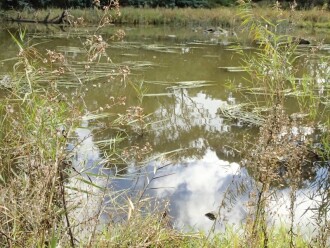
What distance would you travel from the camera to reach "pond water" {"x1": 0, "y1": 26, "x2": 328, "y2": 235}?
293 centimetres

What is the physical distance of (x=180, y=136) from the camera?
4.31 metres

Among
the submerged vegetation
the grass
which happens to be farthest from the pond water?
the grass

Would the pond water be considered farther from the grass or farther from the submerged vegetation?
the grass

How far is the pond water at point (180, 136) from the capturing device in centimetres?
293

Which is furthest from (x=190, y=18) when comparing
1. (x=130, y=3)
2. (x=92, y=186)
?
(x=92, y=186)

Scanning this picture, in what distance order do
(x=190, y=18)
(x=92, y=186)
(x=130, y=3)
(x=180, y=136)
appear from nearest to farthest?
(x=92, y=186) → (x=180, y=136) → (x=190, y=18) → (x=130, y=3)

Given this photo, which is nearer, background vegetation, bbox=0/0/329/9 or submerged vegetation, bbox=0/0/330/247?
submerged vegetation, bbox=0/0/330/247

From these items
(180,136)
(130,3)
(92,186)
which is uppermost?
(130,3)

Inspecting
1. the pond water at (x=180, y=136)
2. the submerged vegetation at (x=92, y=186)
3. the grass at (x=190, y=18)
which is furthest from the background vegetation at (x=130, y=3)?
the submerged vegetation at (x=92, y=186)

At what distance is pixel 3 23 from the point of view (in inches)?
583

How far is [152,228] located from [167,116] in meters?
2.80

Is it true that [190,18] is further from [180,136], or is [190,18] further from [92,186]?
[92,186]

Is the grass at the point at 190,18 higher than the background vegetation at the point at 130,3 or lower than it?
lower

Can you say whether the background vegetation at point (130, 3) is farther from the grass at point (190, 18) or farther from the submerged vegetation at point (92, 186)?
the submerged vegetation at point (92, 186)
